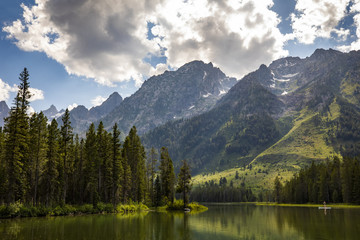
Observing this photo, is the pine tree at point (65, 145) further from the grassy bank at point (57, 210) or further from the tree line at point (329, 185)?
the tree line at point (329, 185)

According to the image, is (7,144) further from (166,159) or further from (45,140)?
(166,159)

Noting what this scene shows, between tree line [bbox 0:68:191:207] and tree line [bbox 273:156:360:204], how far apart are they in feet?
259

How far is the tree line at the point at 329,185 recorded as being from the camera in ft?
385

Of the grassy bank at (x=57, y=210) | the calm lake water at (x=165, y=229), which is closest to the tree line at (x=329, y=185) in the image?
the calm lake water at (x=165, y=229)

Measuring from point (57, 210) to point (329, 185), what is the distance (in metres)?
131

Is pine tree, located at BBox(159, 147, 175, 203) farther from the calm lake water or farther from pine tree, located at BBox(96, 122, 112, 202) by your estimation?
the calm lake water

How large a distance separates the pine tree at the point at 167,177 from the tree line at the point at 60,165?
37cm

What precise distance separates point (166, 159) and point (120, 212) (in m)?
29.7

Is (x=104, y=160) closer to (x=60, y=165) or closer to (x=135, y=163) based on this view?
(x=60, y=165)

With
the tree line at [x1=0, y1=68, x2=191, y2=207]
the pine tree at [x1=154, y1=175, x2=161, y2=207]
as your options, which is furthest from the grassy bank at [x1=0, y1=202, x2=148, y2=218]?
the pine tree at [x1=154, y1=175, x2=161, y2=207]

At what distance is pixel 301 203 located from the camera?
516 ft

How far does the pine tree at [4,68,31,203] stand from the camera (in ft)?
172

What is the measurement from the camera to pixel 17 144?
176ft

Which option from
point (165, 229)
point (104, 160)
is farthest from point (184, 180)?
point (165, 229)
